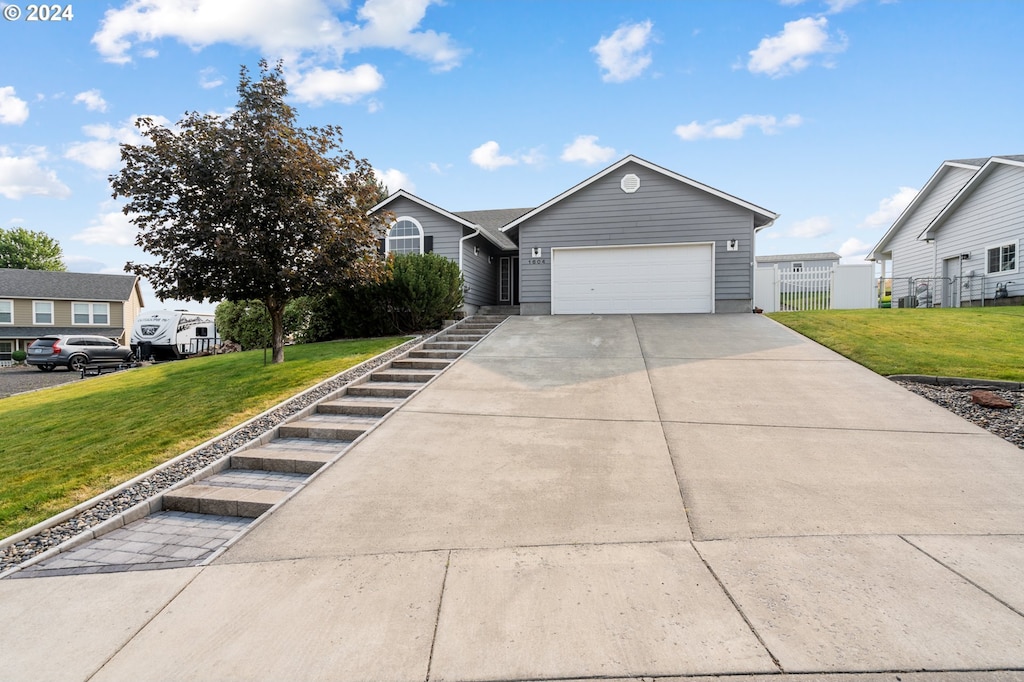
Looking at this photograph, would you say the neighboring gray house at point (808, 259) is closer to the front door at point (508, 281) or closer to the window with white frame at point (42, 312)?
the front door at point (508, 281)

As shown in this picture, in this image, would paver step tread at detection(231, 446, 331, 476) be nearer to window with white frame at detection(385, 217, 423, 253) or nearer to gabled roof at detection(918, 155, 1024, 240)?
window with white frame at detection(385, 217, 423, 253)

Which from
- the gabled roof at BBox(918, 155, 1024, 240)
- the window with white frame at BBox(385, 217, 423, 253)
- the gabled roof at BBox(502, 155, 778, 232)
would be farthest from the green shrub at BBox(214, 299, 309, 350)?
the gabled roof at BBox(918, 155, 1024, 240)

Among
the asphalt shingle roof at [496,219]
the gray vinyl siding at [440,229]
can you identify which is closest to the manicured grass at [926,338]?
the gray vinyl siding at [440,229]

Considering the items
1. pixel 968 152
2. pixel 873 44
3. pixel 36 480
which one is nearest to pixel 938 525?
pixel 36 480

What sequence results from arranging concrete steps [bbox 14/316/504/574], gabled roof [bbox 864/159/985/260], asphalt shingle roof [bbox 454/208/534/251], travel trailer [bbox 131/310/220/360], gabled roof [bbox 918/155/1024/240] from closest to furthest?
concrete steps [bbox 14/316/504/574], gabled roof [bbox 918/155/1024/240], gabled roof [bbox 864/159/985/260], asphalt shingle roof [bbox 454/208/534/251], travel trailer [bbox 131/310/220/360]

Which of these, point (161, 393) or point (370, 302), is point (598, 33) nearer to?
point (370, 302)

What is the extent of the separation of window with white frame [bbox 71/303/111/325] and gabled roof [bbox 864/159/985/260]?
1841 inches

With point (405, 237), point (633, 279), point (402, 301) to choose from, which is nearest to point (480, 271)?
point (405, 237)

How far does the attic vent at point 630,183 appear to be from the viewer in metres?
14.4

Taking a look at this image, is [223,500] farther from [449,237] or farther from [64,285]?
[64,285]

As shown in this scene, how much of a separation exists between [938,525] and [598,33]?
11377 millimetres

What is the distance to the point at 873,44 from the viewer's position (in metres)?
10.1

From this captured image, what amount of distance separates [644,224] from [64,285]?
3801 cm

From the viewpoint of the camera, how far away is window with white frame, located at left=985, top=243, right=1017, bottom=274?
1503 cm
